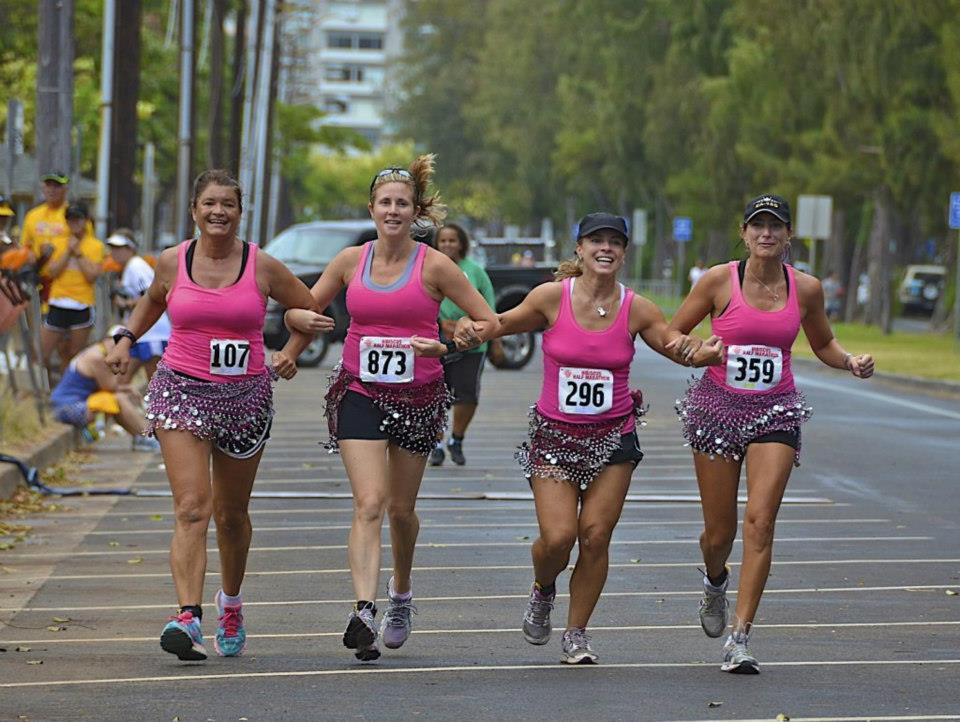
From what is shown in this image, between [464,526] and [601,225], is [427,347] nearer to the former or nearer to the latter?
[601,225]

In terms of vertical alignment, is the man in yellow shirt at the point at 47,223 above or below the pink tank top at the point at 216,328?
below

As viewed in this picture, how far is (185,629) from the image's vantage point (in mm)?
8266

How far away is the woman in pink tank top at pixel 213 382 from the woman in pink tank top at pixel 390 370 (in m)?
0.18

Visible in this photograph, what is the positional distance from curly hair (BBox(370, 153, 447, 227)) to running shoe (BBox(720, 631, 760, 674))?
2006mm

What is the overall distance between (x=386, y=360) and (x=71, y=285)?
11.6 m

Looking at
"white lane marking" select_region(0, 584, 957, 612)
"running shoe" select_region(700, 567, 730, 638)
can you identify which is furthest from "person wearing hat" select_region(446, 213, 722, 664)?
"white lane marking" select_region(0, 584, 957, 612)

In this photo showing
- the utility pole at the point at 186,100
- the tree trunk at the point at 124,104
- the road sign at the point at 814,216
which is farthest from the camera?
the road sign at the point at 814,216

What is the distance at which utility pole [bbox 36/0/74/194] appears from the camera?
2003 centimetres

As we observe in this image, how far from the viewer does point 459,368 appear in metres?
16.7

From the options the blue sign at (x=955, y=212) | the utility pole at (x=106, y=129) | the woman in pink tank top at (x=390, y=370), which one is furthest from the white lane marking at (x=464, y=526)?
the blue sign at (x=955, y=212)

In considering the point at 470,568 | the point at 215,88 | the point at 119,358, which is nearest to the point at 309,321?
the point at 119,358

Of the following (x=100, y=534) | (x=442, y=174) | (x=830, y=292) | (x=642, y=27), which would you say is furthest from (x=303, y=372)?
(x=442, y=174)

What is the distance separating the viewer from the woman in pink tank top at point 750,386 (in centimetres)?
862

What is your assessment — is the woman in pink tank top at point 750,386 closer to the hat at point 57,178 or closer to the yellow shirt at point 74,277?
the hat at point 57,178
